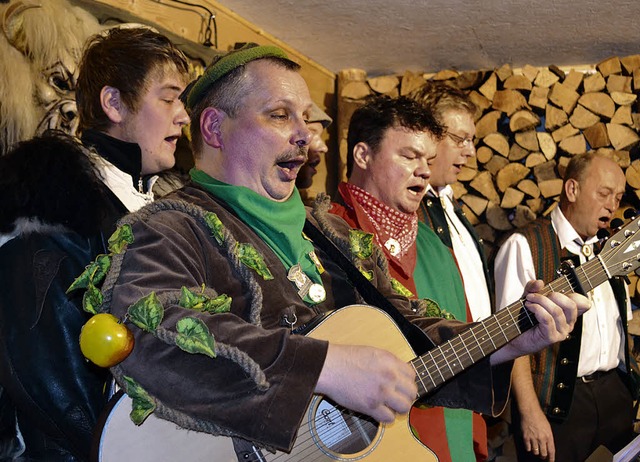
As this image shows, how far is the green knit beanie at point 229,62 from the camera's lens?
6.87 ft

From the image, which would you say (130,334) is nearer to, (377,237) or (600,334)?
(377,237)

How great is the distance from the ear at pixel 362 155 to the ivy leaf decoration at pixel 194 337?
1.74m

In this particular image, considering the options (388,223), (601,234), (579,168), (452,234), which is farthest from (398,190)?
(601,234)

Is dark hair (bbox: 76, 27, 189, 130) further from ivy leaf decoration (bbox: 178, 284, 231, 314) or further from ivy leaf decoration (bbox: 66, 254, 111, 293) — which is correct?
ivy leaf decoration (bbox: 178, 284, 231, 314)

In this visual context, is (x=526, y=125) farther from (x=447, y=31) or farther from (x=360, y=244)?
(x=360, y=244)

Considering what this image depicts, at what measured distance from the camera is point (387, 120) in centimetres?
325

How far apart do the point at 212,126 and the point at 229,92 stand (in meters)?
0.10

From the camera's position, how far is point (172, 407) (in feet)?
5.27

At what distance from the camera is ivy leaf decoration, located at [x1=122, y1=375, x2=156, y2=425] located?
1592 millimetres

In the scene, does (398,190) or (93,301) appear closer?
(93,301)

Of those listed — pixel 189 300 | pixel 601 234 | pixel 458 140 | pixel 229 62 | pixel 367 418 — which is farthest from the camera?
pixel 601 234

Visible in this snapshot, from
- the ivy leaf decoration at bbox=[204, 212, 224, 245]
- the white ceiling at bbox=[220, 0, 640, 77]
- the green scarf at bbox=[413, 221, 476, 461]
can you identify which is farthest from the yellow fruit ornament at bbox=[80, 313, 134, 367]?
the white ceiling at bbox=[220, 0, 640, 77]

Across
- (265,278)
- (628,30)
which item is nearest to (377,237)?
(265,278)

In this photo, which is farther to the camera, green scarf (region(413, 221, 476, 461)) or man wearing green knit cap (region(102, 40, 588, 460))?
green scarf (region(413, 221, 476, 461))
